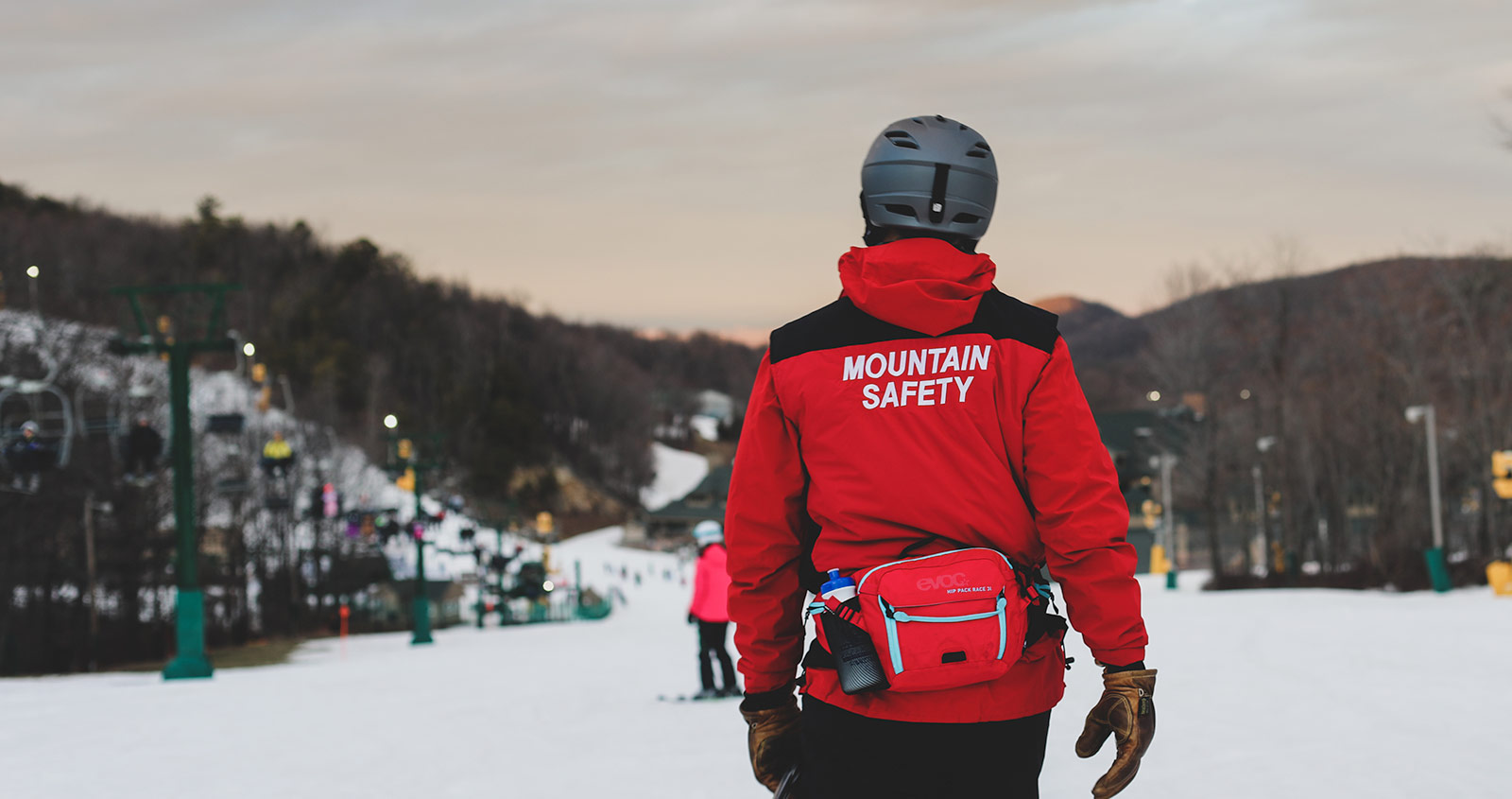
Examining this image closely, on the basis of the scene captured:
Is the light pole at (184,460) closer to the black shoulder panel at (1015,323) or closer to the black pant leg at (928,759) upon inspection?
the black pant leg at (928,759)

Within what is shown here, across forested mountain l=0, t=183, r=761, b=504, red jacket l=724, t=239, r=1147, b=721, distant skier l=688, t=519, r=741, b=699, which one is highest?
forested mountain l=0, t=183, r=761, b=504

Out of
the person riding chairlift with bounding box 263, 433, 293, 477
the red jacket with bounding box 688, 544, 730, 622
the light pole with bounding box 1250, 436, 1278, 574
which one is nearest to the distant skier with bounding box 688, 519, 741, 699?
the red jacket with bounding box 688, 544, 730, 622

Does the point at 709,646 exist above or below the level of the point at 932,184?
below

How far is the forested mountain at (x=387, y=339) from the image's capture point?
11306 cm

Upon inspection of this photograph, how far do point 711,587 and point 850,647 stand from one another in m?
10.6

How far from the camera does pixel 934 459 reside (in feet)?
9.55

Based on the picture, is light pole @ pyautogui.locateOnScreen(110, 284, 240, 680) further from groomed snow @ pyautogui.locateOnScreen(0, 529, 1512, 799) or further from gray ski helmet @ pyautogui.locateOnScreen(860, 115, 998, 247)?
gray ski helmet @ pyautogui.locateOnScreen(860, 115, 998, 247)

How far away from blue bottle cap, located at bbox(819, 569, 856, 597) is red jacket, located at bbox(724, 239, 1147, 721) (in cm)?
3

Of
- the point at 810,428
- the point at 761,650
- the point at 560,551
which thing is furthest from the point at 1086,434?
the point at 560,551

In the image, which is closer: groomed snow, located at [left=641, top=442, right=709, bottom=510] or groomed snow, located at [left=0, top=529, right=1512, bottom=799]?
groomed snow, located at [left=0, top=529, right=1512, bottom=799]

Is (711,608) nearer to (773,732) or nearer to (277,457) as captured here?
(773,732)

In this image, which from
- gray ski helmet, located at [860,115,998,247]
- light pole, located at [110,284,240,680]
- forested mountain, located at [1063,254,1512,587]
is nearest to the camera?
gray ski helmet, located at [860,115,998,247]

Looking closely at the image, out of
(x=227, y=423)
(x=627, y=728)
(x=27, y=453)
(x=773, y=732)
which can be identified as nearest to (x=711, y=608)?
(x=627, y=728)

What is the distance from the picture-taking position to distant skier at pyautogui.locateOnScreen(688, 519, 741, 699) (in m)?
13.4
